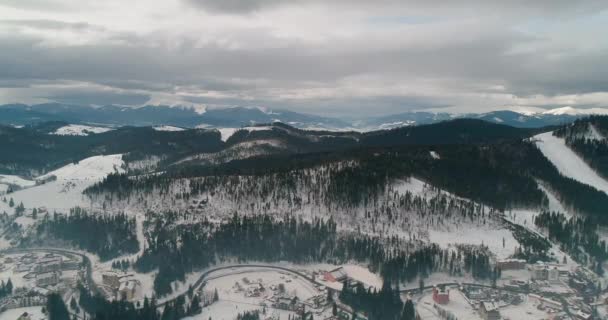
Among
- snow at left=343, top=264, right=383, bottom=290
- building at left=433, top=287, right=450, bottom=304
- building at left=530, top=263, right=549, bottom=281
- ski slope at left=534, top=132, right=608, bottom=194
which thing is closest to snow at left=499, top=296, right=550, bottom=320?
building at left=433, top=287, right=450, bottom=304

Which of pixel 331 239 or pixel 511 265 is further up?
pixel 331 239

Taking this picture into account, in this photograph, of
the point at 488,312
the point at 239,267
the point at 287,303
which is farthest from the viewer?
the point at 239,267

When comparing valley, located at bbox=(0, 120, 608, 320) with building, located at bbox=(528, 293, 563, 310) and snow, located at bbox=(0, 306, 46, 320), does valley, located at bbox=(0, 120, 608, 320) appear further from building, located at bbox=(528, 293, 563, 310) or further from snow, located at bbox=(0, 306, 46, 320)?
snow, located at bbox=(0, 306, 46, 320)

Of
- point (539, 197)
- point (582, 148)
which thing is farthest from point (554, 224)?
point (582, 148)

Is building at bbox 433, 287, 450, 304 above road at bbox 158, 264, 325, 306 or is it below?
above

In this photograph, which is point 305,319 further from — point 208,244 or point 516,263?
point 516,263

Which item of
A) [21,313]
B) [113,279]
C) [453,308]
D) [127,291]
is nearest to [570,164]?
[453,308]

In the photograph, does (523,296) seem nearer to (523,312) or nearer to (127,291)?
(523,312)
